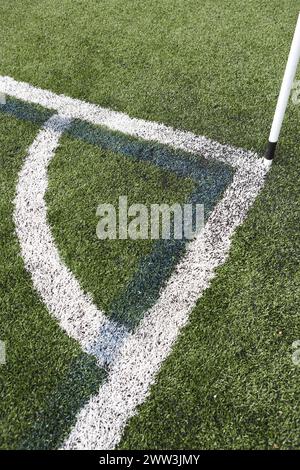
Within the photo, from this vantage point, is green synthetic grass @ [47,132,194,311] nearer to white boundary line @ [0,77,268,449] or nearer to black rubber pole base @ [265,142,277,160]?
white boundary line @ [0,77,268,449]

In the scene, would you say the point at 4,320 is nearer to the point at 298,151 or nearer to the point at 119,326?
the point at 119,326

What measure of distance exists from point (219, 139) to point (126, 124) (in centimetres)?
64

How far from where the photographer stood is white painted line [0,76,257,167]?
2.98m

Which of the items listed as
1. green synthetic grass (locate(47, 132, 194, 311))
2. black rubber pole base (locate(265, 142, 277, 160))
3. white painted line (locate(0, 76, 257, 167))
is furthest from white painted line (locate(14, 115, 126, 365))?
black rubber pole base (locate(265, 142, 277, 160))

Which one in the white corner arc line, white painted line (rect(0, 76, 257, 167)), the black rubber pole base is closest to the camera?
the white corner arc line

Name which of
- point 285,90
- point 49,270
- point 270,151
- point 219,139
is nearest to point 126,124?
point 219,139

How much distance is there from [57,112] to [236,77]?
134 cm

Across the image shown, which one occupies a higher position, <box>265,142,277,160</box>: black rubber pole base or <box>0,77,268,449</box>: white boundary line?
<box>265,142,277,160</box>: black rubber pole base

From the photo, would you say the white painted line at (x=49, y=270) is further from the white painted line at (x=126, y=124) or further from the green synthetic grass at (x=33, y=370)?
the white painted line at (x=126, y=124)

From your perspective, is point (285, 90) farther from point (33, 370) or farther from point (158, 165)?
point (33, 370)

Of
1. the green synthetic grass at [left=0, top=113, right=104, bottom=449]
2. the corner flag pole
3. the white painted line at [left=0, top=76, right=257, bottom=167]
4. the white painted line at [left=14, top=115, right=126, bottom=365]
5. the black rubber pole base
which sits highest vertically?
the corner flag pole

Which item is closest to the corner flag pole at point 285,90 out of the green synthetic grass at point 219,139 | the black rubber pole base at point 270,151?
the black rubber pole base at point 270,151

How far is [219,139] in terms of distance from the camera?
3061 millimetres

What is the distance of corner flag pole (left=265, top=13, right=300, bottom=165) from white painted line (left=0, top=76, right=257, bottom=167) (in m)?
0.17
